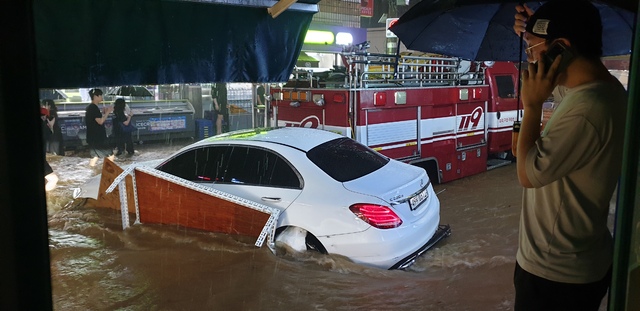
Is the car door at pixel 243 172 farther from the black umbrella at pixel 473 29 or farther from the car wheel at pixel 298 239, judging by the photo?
the black umbrella at pixel 473 29

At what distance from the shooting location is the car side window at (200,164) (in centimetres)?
666

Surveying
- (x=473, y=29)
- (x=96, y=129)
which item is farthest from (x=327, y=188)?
(x=96, y=129)

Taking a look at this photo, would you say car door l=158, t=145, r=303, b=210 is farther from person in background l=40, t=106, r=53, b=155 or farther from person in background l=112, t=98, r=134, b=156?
person in background l=112, t=98, r=134, b=156

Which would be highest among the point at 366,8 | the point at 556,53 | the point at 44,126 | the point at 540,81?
the point at 366,8

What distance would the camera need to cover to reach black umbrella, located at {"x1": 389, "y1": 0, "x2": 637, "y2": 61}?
3.01 metres

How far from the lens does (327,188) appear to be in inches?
228

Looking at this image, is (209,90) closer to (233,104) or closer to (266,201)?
(233,104)

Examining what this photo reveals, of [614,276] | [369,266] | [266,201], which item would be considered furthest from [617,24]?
[266,201]

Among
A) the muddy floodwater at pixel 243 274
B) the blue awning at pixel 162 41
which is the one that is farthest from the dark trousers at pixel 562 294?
the muddy floodwater at pixel 243 274

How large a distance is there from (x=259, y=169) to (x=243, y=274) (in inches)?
48.5

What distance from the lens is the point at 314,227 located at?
5.71 m

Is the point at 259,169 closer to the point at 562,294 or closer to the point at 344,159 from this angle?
the point at 344,159

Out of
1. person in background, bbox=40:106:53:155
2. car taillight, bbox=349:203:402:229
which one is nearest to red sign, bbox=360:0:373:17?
person in background, bbox=40:106:53:155

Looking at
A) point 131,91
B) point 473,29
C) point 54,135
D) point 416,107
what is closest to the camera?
point 473,29
